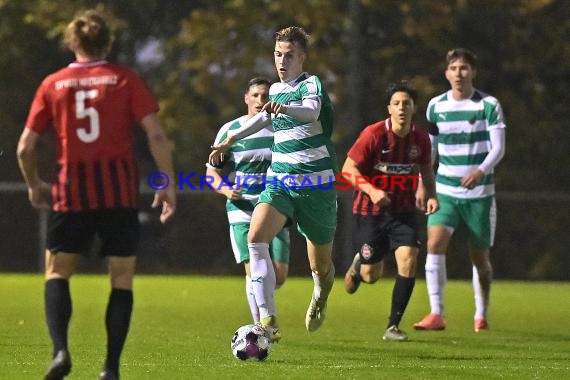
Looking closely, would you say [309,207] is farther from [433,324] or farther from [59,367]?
[59,367]

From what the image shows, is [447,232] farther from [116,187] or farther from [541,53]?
[541,53]

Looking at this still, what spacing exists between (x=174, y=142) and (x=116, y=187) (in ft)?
66.0

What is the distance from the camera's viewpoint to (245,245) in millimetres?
10938

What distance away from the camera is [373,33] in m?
26.8

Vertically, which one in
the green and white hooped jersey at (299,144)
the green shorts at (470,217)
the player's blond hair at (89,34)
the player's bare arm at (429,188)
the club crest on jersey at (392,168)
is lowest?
the green shorts at (470,217)

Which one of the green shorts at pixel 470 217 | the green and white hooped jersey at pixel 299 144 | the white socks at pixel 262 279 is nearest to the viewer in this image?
the white socks at pixel 262 279

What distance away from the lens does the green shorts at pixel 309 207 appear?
31.2 feet

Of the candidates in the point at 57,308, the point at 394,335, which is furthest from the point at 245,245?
the point at 57,308

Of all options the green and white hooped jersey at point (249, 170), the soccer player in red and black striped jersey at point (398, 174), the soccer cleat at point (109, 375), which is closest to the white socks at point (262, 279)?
the green and white hooped jersey at point (249, 170)

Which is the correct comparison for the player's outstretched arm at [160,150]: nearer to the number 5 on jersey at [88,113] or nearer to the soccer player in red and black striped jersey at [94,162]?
the soccer player in red and black striped jersey at [94,162]

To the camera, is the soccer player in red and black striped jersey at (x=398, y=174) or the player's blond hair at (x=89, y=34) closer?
the player's blond hair at (x=89, y=34)

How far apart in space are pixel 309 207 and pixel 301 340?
1.70 meters

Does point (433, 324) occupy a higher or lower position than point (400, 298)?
lower

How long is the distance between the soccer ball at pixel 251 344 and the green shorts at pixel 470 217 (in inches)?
152
